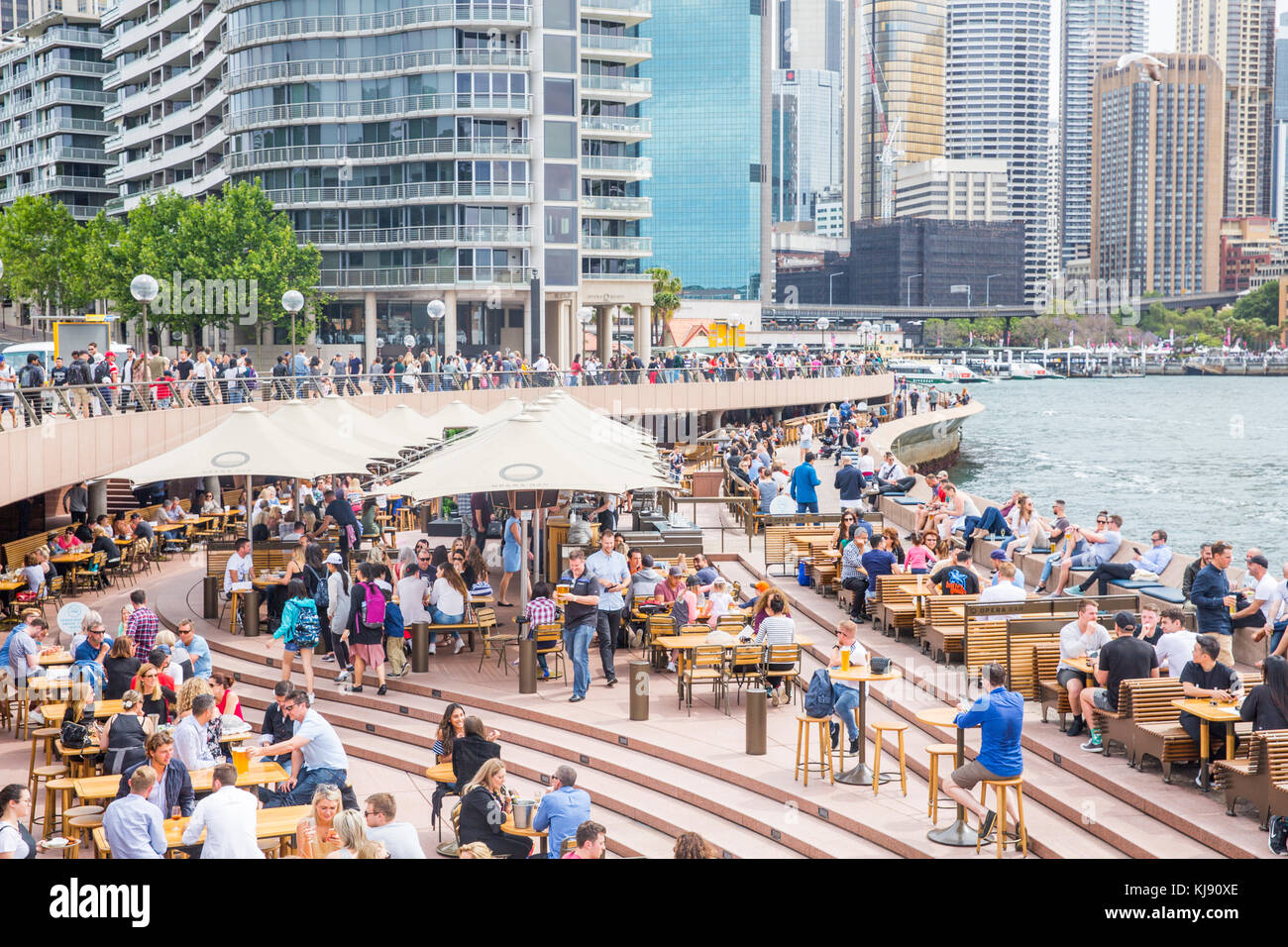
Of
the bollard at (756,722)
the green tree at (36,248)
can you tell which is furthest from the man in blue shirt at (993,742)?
the green tree at (36,248)

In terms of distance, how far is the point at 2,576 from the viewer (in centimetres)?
2047

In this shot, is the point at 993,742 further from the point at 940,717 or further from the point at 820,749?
the point at 820,749

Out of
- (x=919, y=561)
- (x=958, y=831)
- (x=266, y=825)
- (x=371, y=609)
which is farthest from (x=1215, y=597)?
(x=266, y=825)

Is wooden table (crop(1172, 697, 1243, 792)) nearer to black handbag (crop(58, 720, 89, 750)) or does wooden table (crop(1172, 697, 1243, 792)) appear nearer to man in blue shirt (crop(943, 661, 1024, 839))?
man in blue shirt (crop(943, 661, 1024, 839))

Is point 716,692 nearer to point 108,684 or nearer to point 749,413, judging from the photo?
point 108,684

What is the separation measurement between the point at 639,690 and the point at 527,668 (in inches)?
70.3

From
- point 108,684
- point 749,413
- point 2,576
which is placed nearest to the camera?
point 108,684

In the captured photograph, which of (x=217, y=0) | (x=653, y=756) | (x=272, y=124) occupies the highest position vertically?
(x=217, y=0)

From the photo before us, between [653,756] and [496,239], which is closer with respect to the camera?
[653,756]

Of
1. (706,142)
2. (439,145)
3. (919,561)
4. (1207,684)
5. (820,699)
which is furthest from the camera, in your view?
(706,142)

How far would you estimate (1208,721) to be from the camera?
1135cm

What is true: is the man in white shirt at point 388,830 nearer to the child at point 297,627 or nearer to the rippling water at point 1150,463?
the child at point 297,627
